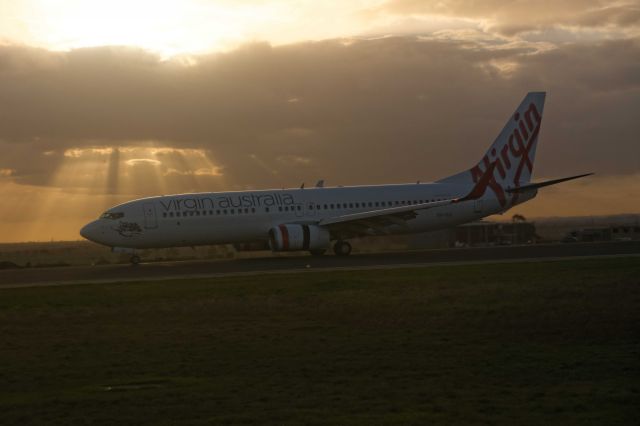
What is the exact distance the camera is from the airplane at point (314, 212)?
38.4m

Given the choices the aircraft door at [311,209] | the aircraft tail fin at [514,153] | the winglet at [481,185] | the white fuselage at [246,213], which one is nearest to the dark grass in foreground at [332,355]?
the white fuselage at [246,213]

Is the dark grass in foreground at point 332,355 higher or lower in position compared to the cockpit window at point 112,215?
lower

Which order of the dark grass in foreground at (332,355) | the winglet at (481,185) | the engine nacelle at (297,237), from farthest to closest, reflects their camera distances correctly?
the winglet at (481,185) → the engine nacelle at (297,237) → the dark grass in foreground at (332,355)

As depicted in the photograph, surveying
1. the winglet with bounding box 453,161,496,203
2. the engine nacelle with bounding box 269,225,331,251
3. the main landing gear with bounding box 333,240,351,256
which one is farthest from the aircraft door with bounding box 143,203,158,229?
the winglet with bounding box 453,161,496,203

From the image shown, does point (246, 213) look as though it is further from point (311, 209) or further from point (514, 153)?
point (514, 153)

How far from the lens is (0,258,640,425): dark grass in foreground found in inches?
394

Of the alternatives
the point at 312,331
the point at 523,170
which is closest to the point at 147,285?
the point at 312,331

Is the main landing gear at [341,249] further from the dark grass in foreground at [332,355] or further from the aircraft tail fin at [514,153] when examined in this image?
the dark grass in foreground at [332,355]

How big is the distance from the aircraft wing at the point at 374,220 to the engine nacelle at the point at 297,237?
771 millimetres

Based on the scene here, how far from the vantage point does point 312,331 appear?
16.2m

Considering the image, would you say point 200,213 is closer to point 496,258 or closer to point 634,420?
point 496,258

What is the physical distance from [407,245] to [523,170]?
491 inches

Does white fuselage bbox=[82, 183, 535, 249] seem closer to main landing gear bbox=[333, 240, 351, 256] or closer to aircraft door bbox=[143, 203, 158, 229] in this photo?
aircraft door bbox=[143, 203, 158, 229]

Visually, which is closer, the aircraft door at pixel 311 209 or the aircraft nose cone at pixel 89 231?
the aircraft nose cone at pixel 89 231
